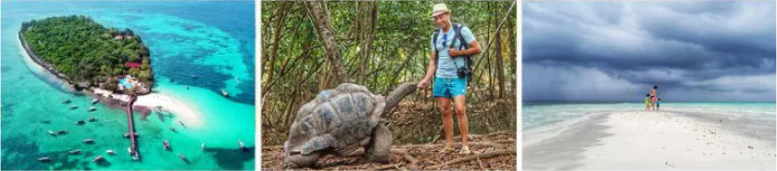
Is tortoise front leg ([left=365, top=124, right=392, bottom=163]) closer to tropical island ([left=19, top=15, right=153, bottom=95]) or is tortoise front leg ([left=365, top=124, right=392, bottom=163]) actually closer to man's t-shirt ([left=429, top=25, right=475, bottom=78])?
man's t-shirt ([left=429, top=25, right=475, bottom=78])

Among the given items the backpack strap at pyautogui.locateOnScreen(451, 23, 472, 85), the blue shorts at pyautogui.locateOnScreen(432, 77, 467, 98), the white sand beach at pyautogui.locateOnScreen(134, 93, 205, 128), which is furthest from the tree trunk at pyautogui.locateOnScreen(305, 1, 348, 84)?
the white sand beach at pyautogui.locateOnScreen(134, 93, 205, 128)

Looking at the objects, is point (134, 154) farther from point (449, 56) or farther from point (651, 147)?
point (651, 147)

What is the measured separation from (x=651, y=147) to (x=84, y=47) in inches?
230

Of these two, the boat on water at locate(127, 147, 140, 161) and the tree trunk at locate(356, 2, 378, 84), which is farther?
the tree trunk at locate(356, 2, 378, 84)

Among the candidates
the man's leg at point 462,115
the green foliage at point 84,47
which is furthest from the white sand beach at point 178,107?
the man's leg at point 462,115

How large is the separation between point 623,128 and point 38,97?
234 inches

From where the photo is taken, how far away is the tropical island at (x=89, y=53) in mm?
6465

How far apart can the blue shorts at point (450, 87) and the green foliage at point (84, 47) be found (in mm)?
2838

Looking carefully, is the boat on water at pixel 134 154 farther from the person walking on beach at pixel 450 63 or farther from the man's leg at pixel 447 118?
the man's leg at pixel 447 118

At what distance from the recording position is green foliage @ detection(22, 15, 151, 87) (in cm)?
650

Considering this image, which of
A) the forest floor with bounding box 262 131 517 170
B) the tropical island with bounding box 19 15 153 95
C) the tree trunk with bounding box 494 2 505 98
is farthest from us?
the tree trunk with bounding box 494 2 505 98

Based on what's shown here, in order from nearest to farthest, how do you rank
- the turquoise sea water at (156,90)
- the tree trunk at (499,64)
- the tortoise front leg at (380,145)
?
the tortoise front leg at (380,145) → the turquoise sea water at (156,90) → the tree trunk at (499,64)

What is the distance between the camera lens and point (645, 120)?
7.02m

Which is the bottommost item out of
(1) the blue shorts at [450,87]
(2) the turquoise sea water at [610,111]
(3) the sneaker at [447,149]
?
(3) the sneaker at [447,149]
